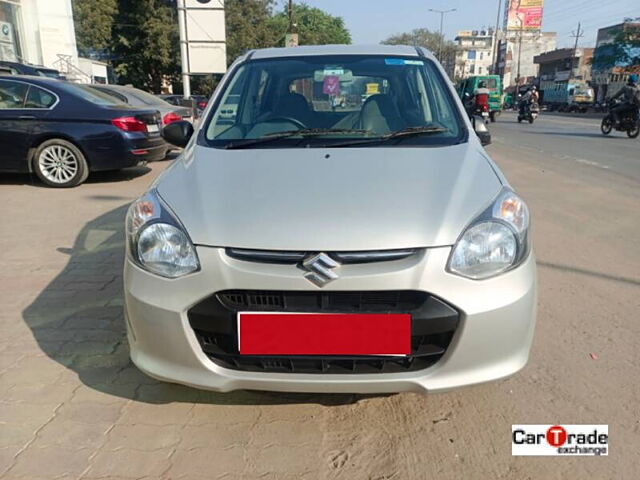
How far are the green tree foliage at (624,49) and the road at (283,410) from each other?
48113mm

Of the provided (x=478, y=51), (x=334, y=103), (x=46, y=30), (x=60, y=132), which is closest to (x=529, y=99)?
(x=46, y=30)

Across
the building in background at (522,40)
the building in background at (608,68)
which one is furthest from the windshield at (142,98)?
the building in background at (522,40)

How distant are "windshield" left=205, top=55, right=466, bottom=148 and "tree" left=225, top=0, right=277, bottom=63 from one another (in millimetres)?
35063

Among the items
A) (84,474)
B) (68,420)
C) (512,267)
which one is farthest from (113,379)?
(512,267)

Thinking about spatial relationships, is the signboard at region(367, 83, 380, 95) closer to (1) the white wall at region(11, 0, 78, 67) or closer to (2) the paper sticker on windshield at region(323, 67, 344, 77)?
(2) the paper sticker on windshield at region(323, 67, 344, 77)

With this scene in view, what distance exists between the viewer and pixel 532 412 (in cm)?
230

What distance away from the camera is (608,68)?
4850 centimetres

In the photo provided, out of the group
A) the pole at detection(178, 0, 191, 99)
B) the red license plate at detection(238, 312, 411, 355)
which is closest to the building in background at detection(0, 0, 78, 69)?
the pole at detection(178, 0, 191, 99)

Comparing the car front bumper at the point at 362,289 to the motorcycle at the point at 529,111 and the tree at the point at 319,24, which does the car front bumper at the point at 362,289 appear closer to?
the motorcycle at the point at 529,111

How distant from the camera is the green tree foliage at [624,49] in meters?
42.6

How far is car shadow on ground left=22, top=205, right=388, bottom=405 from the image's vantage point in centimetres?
242

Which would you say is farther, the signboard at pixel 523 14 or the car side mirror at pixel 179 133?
the signboard at pixel 523 14

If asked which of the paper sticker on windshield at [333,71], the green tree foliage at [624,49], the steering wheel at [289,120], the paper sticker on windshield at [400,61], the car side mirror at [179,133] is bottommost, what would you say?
the car side mirror at [179,133]

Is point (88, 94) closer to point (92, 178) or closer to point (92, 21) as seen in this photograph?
point (92, 178)
